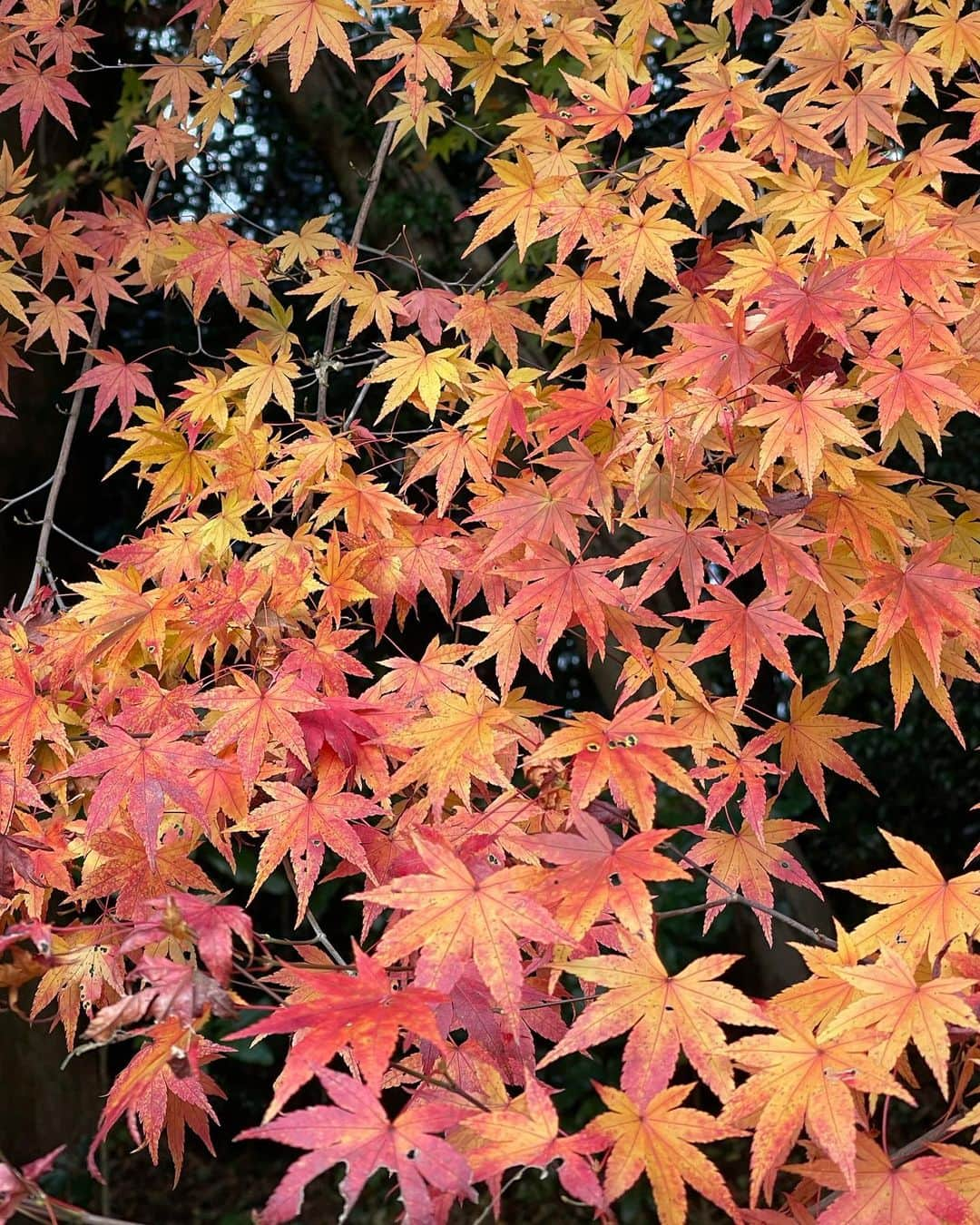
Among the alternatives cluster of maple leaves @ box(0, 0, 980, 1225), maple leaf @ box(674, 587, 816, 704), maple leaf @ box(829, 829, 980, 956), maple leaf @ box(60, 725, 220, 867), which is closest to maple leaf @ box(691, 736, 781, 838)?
cluster of maple leaves @ box(0, 0, 980, 1225)

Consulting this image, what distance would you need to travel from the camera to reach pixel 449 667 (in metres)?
1.54

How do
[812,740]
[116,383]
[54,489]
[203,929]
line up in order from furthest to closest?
1. [116,383]
2. [54,489]
3. [812,740]
4. [203,929]

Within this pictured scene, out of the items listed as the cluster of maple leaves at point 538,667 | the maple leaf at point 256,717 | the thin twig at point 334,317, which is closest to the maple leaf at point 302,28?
the cluster of maple leaves at point 538,667

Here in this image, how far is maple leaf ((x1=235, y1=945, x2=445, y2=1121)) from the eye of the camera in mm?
916

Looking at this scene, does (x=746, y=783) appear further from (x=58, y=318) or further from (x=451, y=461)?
(x=58, y=318)

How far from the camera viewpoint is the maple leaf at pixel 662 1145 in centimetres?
96

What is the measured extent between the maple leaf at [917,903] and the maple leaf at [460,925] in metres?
0.35

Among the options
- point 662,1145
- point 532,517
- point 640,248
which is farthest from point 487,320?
point 662,1145

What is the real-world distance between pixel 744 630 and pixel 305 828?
0.63 m

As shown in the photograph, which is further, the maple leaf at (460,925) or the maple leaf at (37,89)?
the maple leaf at (37,89)

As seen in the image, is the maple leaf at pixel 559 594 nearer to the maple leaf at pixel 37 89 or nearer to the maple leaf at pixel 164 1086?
the maple leaf at pixel 164 1086

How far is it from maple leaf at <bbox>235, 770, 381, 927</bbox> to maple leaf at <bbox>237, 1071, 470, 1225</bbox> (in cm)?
42

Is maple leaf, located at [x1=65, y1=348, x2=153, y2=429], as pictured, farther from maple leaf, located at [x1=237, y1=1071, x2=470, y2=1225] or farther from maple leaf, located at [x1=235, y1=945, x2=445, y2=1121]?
maple leaf, located at [x1=237, y1=1071, x2=470, y2=1225]

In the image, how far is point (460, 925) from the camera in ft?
3.43
